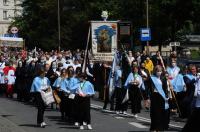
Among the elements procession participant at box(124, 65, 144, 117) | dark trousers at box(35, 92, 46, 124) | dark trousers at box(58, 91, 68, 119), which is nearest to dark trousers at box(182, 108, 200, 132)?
dark trousers at box(35, 92, 46, 124)

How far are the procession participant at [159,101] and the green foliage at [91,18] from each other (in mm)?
37291

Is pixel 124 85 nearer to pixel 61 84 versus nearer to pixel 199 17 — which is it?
pixel 61 84

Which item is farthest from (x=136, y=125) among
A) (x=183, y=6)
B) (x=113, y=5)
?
(x=113, y=5)

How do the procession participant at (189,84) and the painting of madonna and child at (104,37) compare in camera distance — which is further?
the painting of madonna and child at (104,37)

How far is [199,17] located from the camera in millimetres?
52281

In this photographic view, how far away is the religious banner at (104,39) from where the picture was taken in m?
22.3

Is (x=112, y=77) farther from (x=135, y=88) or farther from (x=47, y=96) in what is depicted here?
(x=47, y=96)

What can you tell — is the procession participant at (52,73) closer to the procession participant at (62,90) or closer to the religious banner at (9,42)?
the procession participant at (62,90)

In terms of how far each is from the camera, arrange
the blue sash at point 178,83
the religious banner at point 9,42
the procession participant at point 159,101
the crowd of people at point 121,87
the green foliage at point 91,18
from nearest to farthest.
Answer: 1. the procession participant at point 159,101
2. the crowd of people at point 121,87
3. the blue sash at point 178,83
4. the religious banner at point 9,42
5. the green foliage at point 91,18

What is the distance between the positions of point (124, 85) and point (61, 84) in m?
2.43

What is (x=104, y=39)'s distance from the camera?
73.5ft

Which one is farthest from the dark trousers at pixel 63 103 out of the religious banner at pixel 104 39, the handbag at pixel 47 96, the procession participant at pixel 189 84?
the religious banner at pixel 104 39

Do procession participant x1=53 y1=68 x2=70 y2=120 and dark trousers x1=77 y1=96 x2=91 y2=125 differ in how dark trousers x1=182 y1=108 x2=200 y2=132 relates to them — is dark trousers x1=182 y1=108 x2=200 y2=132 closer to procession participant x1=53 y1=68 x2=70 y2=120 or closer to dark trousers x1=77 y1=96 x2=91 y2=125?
dark trousers x1=77 y1=96 x2=91 y2=125

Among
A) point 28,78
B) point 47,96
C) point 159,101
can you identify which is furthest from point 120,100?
point 28,78
